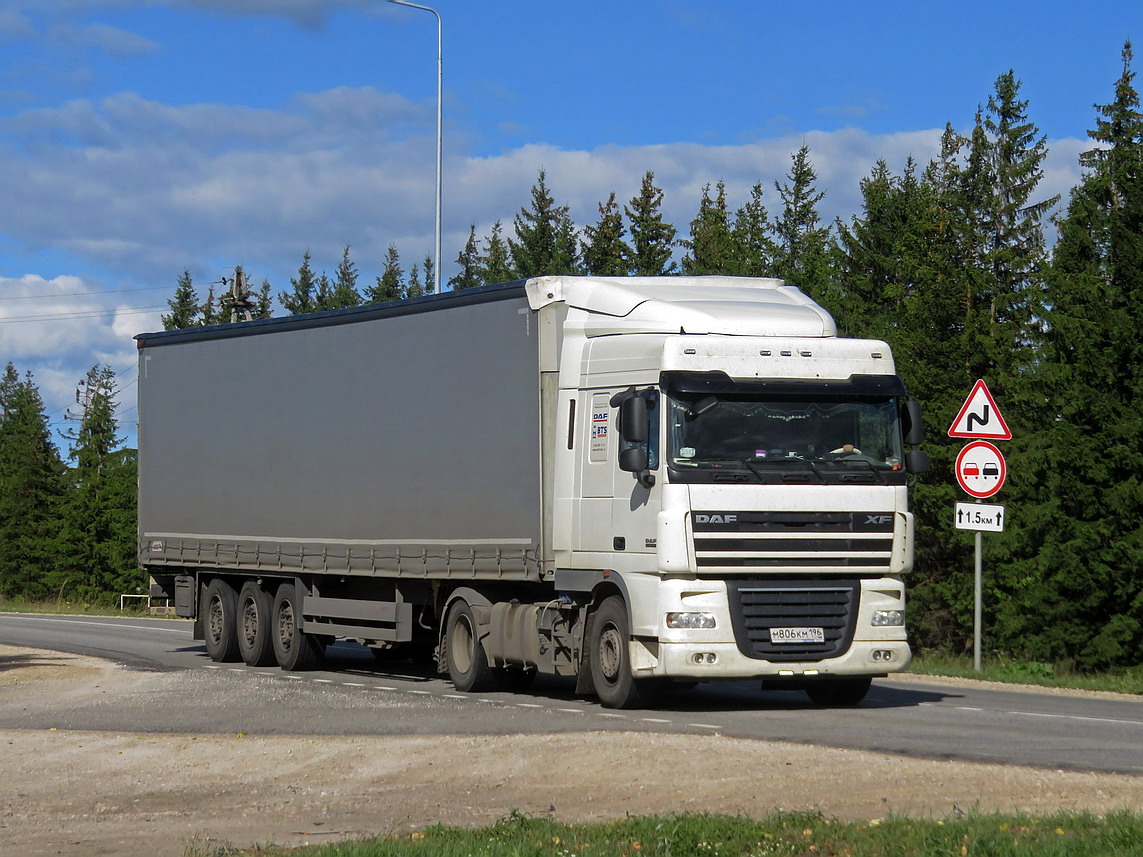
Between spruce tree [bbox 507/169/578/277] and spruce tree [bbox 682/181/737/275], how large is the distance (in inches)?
251

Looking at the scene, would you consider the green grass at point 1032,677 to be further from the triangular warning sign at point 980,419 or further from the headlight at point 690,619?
the headlight at point 690,619

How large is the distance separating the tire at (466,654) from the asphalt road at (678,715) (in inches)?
8.9

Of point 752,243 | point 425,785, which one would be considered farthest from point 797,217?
point 425,785

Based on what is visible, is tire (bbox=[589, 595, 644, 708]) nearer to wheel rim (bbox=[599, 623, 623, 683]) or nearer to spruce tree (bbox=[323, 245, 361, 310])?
wheel rim (bbox=[599, 623, 623, 683])

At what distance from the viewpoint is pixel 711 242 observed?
3489 inches

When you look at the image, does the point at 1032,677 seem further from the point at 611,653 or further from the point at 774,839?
the point at 774,839

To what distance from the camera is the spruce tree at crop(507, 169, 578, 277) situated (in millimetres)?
84438

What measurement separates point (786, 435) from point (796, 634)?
1780 millimetres

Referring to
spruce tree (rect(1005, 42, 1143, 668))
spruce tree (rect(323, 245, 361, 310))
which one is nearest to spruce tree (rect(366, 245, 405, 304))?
spruce tree (rect(323, 245, 361, 310))

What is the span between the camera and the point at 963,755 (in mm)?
12133

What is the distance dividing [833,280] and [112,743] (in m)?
59.4

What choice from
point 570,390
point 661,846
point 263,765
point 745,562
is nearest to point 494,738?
point 263,765

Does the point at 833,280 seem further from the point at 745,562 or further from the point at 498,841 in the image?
the point at 498,841

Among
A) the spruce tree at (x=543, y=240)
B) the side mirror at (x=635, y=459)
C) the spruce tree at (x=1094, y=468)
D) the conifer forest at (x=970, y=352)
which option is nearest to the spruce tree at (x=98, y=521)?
the conifer forest at (x=970, y=352)
